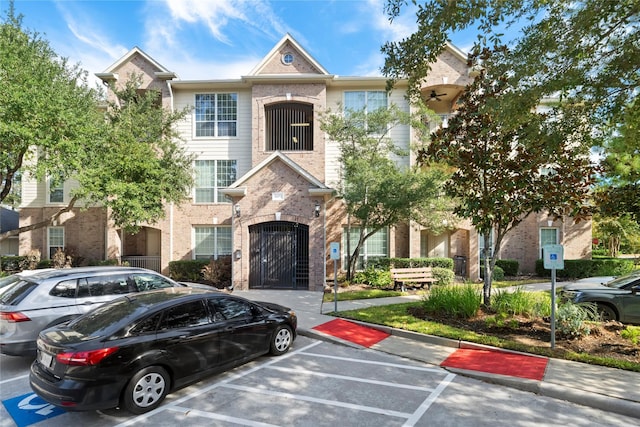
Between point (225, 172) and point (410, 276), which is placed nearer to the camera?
point (410, 276)

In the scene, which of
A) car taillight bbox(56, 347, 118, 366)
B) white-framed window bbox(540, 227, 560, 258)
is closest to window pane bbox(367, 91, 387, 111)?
white-framed window bbox(540, 227, 560, 258)

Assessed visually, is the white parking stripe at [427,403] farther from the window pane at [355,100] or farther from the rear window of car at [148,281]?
the window pane at [355,100]

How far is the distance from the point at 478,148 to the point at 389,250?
9.42 m

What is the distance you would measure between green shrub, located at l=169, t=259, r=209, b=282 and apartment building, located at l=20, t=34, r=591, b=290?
1067mm

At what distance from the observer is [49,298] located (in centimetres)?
609

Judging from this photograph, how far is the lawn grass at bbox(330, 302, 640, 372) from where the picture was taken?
19.6 ft

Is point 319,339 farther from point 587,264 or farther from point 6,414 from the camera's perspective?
point 587,264

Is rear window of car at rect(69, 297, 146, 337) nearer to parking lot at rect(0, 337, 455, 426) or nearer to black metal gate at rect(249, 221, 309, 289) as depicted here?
parking lot at rect(0, 337, 455, 426)

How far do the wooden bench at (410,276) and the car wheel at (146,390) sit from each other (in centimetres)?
1045

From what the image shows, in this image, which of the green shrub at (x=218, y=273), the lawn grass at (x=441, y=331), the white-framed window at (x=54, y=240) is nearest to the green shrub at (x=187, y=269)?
the green shrub at (x=218, y=273)

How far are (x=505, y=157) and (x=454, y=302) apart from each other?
160 inches

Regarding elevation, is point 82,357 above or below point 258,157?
below

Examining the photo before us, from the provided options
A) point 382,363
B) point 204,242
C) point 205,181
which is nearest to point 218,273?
point 204,242

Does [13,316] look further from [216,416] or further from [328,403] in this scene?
[328,403]
